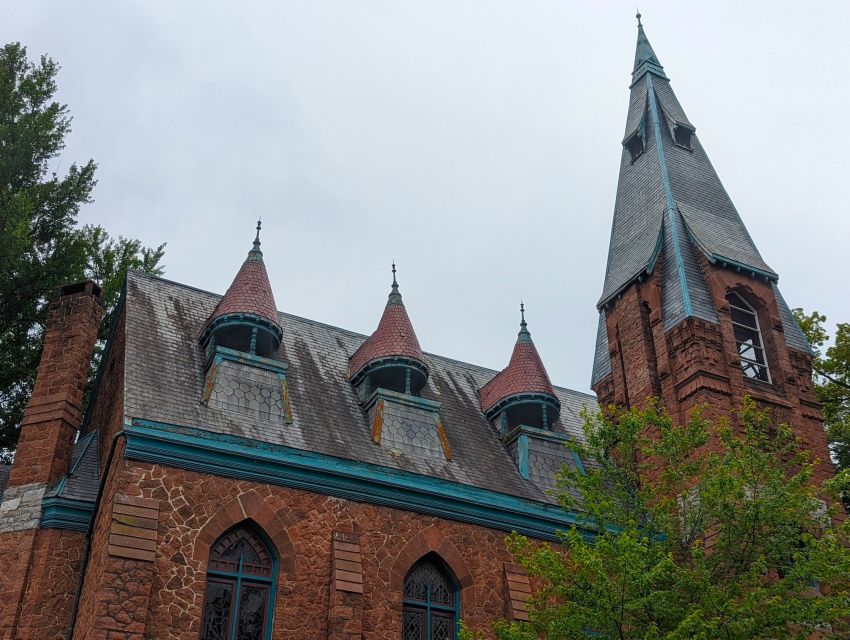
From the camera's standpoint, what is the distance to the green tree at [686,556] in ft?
45.1

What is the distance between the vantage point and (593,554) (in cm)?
1407

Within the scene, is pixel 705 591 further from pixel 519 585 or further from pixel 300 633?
pixel 300 633

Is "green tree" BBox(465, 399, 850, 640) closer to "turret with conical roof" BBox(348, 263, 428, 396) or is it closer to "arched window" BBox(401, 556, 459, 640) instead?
"arched window" BBox(401, 556, 459, 640)

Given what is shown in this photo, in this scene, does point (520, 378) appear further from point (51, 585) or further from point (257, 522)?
point (51, 585)

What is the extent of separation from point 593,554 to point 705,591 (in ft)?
5.91

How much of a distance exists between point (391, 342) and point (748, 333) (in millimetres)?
10779

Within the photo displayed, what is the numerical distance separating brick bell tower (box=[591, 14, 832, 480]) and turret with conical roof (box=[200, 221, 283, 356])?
1000cm

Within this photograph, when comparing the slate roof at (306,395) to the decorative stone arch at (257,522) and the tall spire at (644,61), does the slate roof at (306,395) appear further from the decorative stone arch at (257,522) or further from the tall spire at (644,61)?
the tall spire at (644,61)

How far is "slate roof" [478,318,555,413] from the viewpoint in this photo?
22797 millimetres

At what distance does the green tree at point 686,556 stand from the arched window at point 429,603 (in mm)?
2743

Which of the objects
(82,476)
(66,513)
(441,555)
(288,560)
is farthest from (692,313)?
(66,513)

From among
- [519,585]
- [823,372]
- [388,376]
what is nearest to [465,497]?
[519,585]

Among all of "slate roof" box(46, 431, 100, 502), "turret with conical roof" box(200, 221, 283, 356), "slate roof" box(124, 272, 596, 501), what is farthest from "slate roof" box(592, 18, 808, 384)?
"slate roof" box(46, 431, 100, 502)

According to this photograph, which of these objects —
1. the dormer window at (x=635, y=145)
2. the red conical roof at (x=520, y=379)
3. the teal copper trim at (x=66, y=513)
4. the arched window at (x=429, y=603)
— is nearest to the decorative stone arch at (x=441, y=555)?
the arched window at (x=429, y=603)
